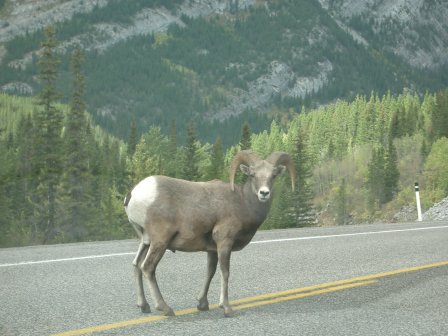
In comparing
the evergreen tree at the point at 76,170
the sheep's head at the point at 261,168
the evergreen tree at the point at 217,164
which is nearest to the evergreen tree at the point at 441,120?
the evergreen tree at the point at 217,164

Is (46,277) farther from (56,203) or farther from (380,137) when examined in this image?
(380,137)

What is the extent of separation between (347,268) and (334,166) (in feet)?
434

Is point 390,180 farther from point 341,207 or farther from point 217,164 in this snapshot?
point 217,164

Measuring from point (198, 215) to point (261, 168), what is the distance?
76 cm

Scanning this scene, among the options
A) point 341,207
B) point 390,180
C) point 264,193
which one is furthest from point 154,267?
point 390,180

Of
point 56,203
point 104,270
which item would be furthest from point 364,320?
point 56,203

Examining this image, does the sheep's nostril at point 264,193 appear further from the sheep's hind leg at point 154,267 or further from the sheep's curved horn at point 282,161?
the sheep's hind leg at point 154,267

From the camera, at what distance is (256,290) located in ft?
24.7

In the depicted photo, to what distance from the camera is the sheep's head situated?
19.6 ft

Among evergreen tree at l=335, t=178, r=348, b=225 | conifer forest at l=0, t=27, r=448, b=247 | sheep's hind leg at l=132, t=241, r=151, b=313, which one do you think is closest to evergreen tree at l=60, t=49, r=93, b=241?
conifer forest at l=0, t=27, r=448, b=247

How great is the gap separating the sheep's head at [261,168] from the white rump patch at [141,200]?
789 millimetres

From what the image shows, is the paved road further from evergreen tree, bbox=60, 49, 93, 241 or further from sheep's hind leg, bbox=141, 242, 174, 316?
evergreen tree, bbox=60, 49, 93, 241

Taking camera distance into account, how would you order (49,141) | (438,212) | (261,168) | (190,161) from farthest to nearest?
(190,161), (49,141), (438,212), (261,168)

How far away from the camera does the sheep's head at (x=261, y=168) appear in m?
5.97
